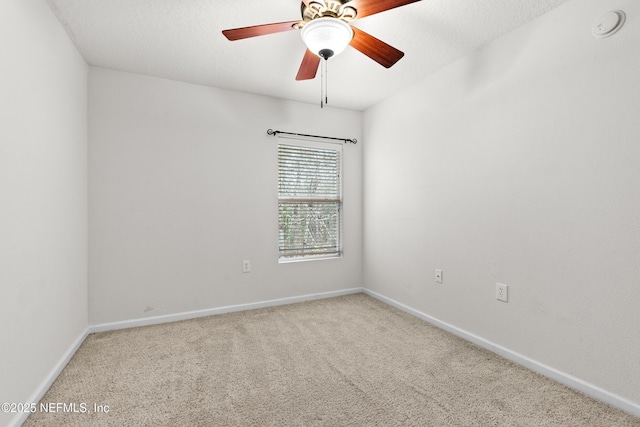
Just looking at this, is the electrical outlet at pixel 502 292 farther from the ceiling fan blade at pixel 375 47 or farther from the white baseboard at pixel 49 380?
the white baseboard at pixel 49 380

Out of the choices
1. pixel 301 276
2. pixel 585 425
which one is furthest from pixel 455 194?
pixel 301 276

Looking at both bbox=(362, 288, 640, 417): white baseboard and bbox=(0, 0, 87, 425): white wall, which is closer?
bbox=(0, 0, 87, 425): white wall

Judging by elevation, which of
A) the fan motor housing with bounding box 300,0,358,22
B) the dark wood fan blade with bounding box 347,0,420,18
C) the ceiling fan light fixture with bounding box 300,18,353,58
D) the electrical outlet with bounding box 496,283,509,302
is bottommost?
the electrical outlet with bounding box 496,283,509,302

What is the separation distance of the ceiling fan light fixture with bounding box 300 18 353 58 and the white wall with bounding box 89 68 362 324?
5.63ft

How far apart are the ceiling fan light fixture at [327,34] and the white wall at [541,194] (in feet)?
4.31

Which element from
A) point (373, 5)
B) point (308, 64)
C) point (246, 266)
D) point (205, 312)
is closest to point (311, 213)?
point (246, 266)

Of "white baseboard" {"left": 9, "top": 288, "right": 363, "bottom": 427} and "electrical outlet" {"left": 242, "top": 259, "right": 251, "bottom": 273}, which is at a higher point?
"electrical outlet" {"left": 242, "top": 259, "right": 251, "bottom": 273}

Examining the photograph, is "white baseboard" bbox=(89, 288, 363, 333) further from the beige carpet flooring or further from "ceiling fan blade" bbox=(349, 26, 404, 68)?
"ceiling fan blade" bbox=(349, 26, 404, 68)

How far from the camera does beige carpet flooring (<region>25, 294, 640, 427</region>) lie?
158 cm

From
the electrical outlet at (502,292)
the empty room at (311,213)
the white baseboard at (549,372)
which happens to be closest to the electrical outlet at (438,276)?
the empty room at (311,213)

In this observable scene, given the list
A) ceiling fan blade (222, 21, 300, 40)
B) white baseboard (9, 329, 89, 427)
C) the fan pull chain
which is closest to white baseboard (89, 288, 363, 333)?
white baseboard (9, 329, 89, 427)

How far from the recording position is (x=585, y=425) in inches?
59.7

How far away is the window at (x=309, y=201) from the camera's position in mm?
3504

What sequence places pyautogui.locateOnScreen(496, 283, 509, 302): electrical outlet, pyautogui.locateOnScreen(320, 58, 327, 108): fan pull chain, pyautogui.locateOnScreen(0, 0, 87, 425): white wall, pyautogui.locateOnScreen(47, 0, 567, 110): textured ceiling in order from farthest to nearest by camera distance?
pyautogui.locateOnScreen(320, 58, 327, 108): fan pull chain
pyautogui.locateOnScreen(496, 283, 509, 302): electrical outlet
pyautogui.locateOnScreen(47, 0, 567, 110): textured ceiling
pyautogui.locateOnScreen(0, 0, 87, 425): white wall
